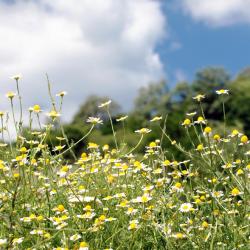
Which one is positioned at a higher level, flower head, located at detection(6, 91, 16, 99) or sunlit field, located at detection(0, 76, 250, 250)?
flower head, located at detection(6, 91, 16, 99)

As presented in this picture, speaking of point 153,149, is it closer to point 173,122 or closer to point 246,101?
point 173,122

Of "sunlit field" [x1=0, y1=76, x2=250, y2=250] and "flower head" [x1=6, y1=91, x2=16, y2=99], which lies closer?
"sunlit field" [x1=0, y1=76, x2=250, y2=250]

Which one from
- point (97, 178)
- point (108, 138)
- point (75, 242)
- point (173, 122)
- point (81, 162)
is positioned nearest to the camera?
point (75, 242)

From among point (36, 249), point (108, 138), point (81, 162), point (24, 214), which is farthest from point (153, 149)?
point (108, 138)

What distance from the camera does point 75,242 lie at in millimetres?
2607

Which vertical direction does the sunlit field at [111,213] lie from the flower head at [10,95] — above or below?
below

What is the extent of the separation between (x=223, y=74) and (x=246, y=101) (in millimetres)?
5128

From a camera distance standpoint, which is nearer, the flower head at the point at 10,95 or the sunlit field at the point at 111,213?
the sunlit field at the point at 111,213

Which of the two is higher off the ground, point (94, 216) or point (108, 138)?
point (94, 216)

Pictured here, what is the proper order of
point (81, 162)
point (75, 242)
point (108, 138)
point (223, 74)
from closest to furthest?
1. point (75, 242)
2. point (81, 162)
3. point (108, 138)
4. point (223, 74)

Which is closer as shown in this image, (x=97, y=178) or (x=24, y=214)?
(x=24, y=214)

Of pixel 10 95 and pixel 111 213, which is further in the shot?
pixel 10 95

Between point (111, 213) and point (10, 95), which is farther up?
point (10, 95)

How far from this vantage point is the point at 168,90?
172ft
